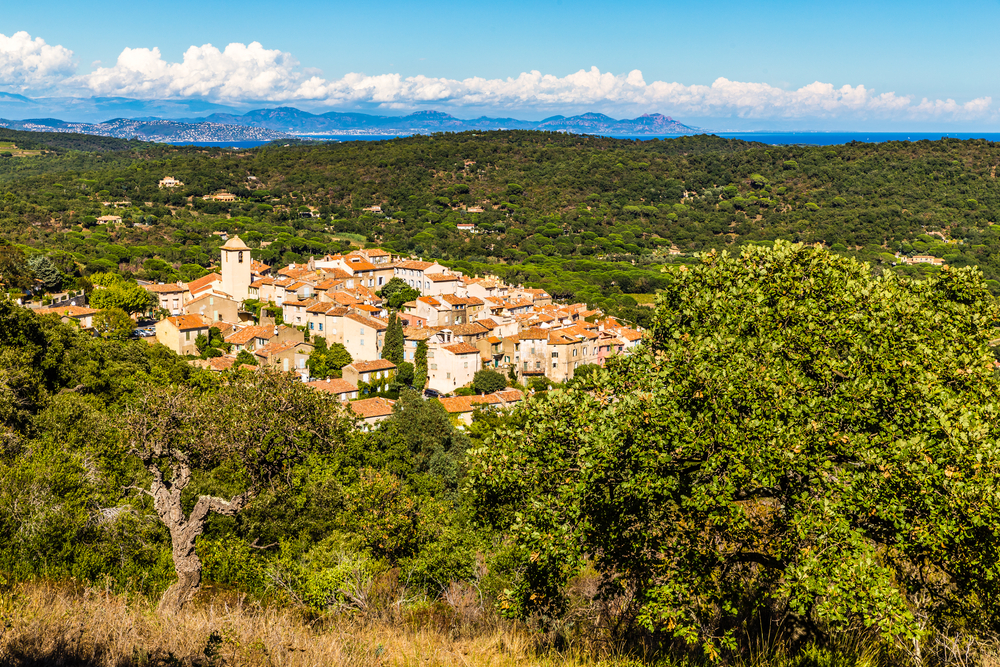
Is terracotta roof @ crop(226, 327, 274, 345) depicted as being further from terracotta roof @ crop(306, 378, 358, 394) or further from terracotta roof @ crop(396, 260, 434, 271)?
terracotta roof @ crop(396, 260, 434, 271)

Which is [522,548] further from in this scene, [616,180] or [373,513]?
[616,180]

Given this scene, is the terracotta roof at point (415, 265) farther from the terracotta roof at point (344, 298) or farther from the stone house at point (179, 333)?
the stone house at point (179, 333)

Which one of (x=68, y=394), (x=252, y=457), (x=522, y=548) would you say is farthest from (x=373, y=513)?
(x=68, y=394)

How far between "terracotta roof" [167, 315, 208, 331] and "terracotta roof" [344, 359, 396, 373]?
34.0 ft

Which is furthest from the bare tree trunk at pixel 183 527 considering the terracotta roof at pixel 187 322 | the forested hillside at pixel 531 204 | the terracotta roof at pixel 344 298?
the forested hillside at pixel 531 204

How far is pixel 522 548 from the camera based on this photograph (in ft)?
20.2

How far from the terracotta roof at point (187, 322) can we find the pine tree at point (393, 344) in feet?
36.6

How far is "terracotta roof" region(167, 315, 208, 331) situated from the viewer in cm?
4203

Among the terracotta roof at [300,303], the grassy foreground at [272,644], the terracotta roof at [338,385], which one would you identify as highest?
the grassy foreground at [272,644]

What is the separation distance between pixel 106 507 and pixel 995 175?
119m

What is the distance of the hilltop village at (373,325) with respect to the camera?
133ft

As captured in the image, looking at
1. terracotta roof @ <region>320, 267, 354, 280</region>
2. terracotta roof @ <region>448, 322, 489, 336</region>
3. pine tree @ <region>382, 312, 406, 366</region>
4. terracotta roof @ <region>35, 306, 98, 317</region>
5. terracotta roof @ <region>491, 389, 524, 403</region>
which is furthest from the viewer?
terracotta roof @ <region>320, 267, 354, 280</region>

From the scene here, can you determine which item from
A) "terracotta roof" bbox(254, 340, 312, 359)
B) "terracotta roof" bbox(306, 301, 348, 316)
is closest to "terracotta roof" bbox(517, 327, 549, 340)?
"terracotta roof" bbox(306, 301, 348, 316)

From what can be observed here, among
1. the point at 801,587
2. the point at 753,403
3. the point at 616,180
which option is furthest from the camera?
the point at 616,180
